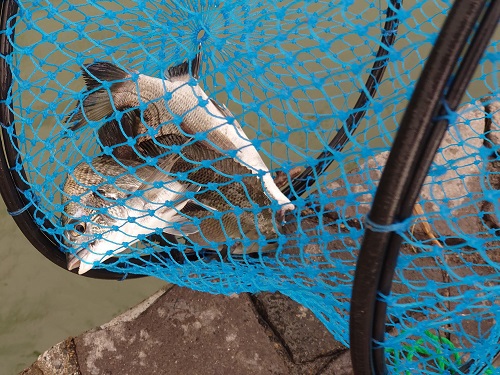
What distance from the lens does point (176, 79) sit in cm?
187

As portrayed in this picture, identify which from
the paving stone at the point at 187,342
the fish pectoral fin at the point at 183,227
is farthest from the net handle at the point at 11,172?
the paving stone at the point at 187,342

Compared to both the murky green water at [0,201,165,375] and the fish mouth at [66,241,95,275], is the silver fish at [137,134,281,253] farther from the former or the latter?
the murky green water at [0,201,165,375]

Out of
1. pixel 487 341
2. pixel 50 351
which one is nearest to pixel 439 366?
pixel 487 341

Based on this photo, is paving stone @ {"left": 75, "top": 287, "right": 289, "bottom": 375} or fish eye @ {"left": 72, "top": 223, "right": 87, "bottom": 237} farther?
paving stone @ {"left": 75, "top": 287, "right": 289, "bottom": 375}

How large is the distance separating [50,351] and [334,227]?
1644 millimetres

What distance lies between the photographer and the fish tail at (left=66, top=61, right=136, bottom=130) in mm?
1750

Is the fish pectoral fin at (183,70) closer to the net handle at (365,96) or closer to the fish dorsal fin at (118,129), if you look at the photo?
the fish dorsal fin at (118,129)

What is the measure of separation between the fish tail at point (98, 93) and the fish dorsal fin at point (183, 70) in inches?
7.6

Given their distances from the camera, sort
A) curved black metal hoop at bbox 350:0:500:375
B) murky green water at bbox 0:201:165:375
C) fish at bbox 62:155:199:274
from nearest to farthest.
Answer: curved black metal hoop at bbox 350:0:500:375
fish at bbox 62:155:199:274
murky green water at bbox 0:201:165:375

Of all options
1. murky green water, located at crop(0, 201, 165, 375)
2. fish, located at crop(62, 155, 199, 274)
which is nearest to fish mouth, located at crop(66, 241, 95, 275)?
fish, located at crop(62, 155, 199, 274)

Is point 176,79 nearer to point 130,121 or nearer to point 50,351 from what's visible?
point 130,121

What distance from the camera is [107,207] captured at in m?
1.78

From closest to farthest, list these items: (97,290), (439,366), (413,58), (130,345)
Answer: (439,366) → (130,345) → (97,290) → (413,58)

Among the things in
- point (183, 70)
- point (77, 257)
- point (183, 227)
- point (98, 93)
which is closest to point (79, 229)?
point (77, 257)
